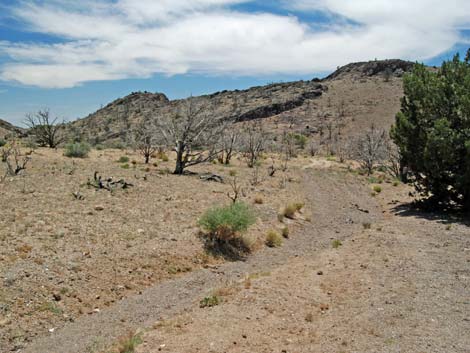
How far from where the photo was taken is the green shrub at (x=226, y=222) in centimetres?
1441

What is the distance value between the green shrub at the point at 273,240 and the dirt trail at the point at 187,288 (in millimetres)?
274

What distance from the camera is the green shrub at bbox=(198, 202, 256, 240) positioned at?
14.4 meters

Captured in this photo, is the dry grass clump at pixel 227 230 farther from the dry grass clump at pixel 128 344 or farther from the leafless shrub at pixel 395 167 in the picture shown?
the leafless shrub at pixel 395 167

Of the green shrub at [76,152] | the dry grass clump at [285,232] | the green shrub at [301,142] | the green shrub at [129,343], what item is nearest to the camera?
the green shrub at [129,343]

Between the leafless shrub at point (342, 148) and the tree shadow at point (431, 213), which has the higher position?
the leafless shrub at point (342, 148)

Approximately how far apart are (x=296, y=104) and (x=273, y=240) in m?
79.7

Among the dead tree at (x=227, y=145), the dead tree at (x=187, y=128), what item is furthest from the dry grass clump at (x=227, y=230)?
the dead tree at (x=227, y=145)

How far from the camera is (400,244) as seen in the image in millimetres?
13953

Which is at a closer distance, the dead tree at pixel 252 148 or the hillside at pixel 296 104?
the dead tree at pixel 252 148

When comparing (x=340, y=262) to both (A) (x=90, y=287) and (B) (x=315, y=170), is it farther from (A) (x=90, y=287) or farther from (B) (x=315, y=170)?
(B) (x=315, y=170)

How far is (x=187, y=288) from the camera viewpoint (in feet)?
37.4

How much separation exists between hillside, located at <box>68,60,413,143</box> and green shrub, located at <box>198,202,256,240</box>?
5939 centimetres

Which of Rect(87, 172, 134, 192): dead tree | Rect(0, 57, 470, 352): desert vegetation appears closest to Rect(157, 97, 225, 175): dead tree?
Rect(0, 57, 470, 352): desert vegetation

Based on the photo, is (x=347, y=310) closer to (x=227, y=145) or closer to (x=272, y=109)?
(x=227, y=145)
